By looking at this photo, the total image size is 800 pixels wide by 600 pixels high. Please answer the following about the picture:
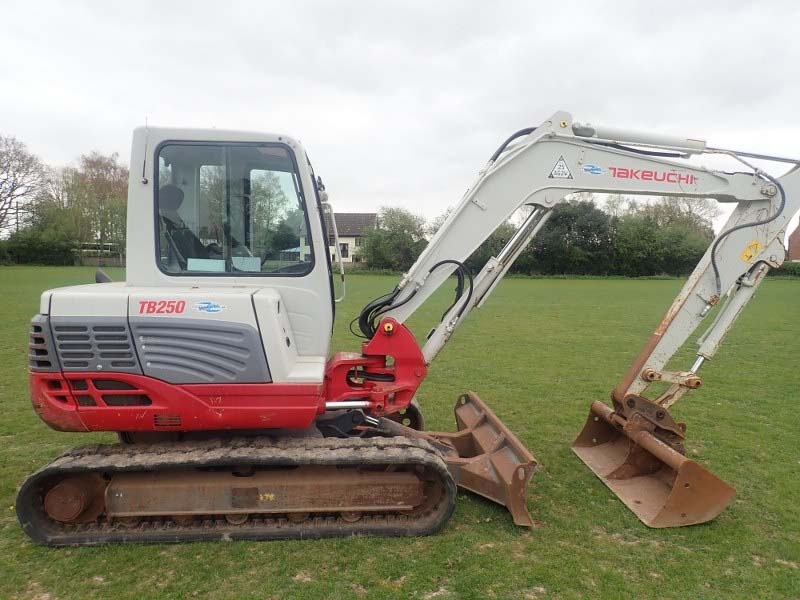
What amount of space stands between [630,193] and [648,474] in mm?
2706

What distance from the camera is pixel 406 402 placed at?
5090 mm

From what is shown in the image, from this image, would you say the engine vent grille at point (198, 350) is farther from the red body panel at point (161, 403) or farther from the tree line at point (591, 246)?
the tree line at point (591, 246)

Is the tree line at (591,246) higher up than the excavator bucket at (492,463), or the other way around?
the tree line at (591,246)

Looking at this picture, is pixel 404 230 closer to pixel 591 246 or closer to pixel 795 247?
pixel 591 246

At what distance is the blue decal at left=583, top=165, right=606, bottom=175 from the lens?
5055mm

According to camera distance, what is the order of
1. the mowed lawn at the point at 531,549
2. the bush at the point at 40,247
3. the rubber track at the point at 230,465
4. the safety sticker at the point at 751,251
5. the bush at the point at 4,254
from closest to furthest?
the mowed lawn at the point at 531,549 < the rubber track at the point at 230,465 < the safety sticker at the point at 751,251 < the bush at the point at 4,254 < the bush at the point at 40,247

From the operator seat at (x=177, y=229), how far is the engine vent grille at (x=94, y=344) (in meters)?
0.76

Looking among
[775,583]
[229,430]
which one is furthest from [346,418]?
[775,583]

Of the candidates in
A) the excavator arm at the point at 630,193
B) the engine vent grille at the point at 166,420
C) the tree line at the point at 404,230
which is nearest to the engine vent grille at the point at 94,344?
the engine vent grille at the point at 166,420

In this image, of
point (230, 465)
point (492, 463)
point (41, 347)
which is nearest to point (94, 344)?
point (41, 347)

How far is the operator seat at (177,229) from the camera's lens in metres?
4.49

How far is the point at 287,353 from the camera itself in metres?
4.33

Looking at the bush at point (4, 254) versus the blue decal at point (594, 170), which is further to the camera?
the bush at point (4, 254)

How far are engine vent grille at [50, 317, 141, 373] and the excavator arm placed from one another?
2.00 m
